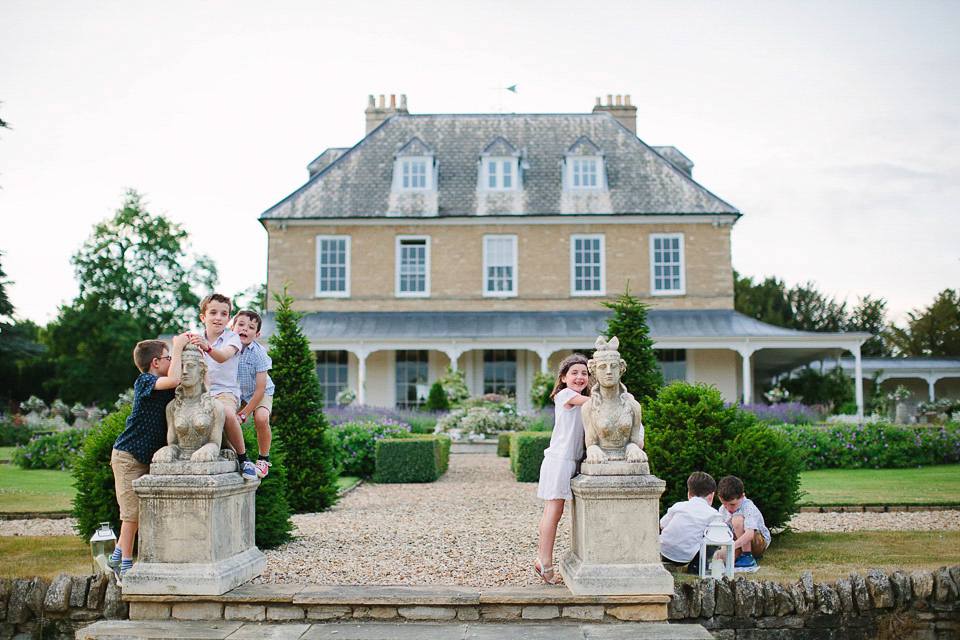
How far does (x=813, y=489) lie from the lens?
448 inches

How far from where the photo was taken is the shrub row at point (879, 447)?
45.4 ft

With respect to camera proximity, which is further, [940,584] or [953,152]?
[953,152]

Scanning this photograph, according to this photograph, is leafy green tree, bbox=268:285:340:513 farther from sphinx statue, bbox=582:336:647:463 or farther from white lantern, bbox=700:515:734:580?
white lantern, bbox=700:515:734:580

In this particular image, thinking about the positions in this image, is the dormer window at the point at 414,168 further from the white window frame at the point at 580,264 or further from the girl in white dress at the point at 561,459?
the girl in white dress at the point at 561,459

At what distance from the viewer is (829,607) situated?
543 cm

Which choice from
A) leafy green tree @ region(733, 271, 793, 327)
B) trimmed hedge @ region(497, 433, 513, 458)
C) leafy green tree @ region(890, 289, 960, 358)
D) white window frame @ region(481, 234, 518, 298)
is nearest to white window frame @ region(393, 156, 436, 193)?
white window frame @ region(481, 234, 518, 298)

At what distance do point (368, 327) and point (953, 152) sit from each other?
1607cm

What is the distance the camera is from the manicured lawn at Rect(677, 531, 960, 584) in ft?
20.3

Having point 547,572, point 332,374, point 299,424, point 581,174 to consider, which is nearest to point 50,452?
point 299,424

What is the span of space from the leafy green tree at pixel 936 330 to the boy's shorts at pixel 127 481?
35.9 m

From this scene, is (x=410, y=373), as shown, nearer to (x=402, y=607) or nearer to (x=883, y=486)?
(x=883, y=486)

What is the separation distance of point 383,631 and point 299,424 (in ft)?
16.1

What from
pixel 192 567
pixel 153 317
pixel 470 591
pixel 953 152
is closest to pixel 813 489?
pixel 953 152

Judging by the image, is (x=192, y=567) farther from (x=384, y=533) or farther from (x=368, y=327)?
(x=368, y=327)
